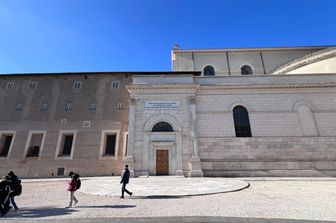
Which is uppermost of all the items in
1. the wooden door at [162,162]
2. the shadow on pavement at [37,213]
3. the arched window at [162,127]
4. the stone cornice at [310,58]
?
the stone cornice at [310,58]

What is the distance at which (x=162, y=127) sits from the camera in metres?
17.3

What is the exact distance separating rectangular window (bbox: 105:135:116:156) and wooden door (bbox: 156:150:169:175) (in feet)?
20.2

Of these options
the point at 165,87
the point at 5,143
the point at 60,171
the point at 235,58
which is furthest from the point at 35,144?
the point at 235,58

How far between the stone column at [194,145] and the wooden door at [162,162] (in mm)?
2414

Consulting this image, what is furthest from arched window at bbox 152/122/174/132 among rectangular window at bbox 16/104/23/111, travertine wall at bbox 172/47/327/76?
rectangular window at bbox 16/104/23/111

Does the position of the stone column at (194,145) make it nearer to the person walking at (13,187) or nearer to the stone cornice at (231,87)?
the stone cornice at (231,87)

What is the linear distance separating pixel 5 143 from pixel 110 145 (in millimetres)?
12730

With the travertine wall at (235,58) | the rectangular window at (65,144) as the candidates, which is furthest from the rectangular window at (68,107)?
the travertine wall at (235,58)

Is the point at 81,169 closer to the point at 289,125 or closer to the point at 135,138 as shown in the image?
the point at 135,138

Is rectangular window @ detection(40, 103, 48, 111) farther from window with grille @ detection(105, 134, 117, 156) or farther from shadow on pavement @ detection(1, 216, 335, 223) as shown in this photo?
shadow on pavement @ detection(1, 216, 335, 223)

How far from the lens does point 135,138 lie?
16641 millimetres

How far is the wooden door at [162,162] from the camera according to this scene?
628 inches

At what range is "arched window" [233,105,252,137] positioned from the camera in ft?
56.1

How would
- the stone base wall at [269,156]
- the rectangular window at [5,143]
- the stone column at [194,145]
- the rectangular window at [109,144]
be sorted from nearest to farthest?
the stone column at [194,145]
the stone base wall at [269,156]
the rectangular window at [109,144]
the rectangular window at [5,143]
